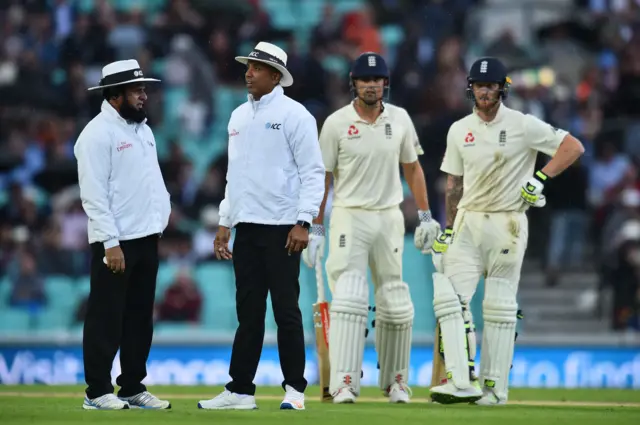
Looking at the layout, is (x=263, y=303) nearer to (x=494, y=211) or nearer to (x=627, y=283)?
(x=494, y=211)

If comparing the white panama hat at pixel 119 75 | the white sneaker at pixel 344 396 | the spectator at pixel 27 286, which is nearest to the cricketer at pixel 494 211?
the white sneaker at pixel 344 396

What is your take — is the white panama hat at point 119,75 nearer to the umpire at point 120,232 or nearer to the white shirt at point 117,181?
the umpire at point 120,232

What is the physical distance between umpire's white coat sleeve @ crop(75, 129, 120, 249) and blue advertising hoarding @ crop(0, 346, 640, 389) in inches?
215

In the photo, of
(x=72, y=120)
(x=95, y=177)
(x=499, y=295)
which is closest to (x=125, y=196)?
(x=95, y=177)

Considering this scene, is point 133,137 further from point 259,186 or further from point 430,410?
point 430,410

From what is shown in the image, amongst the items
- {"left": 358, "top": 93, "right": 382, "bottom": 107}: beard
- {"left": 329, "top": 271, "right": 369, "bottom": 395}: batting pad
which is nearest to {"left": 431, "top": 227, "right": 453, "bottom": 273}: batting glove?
{"left": 329, "top": 271, "right": 369, "bottom": 395}: batting pad

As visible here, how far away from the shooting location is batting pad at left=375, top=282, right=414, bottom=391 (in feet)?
33.5

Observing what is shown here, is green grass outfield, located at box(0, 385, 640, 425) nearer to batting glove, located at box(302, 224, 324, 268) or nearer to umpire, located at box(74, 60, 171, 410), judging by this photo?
umpire, located at box(74, 60, 171, 410)

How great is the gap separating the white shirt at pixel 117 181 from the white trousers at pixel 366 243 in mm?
1493

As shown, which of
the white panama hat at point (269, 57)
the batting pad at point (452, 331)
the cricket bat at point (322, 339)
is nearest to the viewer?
the white panama hat at point (269, 57)

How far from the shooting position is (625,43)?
64.7 ft

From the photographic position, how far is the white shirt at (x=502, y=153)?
1015 centimetres

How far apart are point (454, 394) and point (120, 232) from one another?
2.52 meters

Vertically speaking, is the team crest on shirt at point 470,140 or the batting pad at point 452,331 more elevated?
the team crest on shirt at point 470,140
